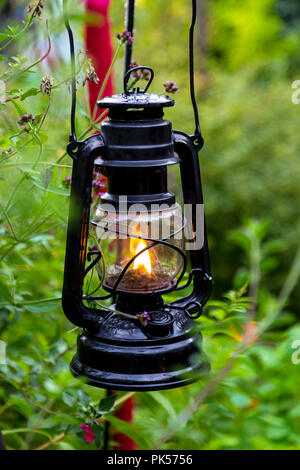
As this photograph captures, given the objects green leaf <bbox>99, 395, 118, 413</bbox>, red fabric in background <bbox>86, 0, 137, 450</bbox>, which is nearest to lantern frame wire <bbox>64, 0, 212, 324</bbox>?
green leaf <bbox>99, 395, 118, 413</bbox>

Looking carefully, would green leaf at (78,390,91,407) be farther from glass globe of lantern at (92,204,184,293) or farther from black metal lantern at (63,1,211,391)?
glass globe of lantern at (92,204,184,293)

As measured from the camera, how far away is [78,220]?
3.41 feet

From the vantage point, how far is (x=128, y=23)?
126cm

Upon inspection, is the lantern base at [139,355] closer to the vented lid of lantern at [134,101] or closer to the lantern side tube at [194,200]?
the lantern side tube at [194,200]

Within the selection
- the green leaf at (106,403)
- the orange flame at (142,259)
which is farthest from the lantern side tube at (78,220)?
the green leaf at (106,403)

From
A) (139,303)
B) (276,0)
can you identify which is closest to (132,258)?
(139,303)

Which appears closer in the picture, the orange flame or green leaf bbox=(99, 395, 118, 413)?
the orange flame

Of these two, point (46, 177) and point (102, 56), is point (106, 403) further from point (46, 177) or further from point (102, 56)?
point (102, 56)

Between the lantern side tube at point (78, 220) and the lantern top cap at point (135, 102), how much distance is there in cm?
6

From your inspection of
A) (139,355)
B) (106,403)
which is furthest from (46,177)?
(106,403)

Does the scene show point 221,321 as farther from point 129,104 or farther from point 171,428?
point 129,104

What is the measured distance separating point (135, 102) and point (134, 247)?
276mm

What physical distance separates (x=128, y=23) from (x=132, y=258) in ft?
1.75

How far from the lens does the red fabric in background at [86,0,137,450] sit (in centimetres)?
184
